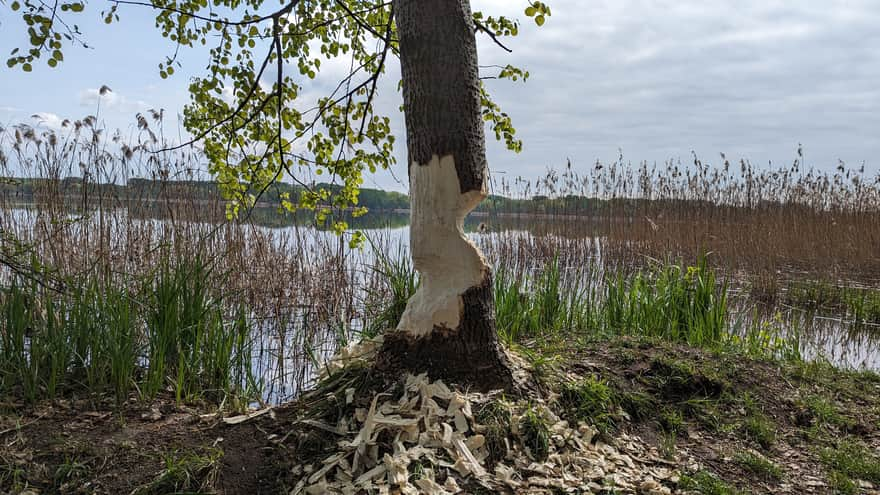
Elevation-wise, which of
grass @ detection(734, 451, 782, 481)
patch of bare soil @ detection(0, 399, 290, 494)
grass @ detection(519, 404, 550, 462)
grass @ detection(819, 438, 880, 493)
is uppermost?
grass @ detection(519, 404, 550, 462)

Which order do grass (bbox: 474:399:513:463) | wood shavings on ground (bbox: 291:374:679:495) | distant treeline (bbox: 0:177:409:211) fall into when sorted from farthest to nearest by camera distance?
1. distant treeline (bbox: 0:177:409:211)
2. grass (bbox: 474:399:513:463)
3. wood shavings on ground (bbox: 291:374:679:495)

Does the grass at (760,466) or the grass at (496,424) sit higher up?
the grass at (496,424)

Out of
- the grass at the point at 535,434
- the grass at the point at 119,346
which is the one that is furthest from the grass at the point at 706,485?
the grass at the point at 119,346

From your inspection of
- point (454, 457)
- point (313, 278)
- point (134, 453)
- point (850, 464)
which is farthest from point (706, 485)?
point (313, 278)

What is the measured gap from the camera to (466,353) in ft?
8.46

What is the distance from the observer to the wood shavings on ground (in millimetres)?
2141

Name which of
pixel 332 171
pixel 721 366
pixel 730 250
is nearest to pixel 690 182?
pixel 730 250

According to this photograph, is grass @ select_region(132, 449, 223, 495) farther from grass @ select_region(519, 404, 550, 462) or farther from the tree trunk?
grass @ select_region(519, 404, 550, 462)

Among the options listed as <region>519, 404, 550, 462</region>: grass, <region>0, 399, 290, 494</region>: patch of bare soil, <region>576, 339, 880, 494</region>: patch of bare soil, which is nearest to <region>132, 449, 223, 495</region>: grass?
<region>0, 399, 290, 494</region>: patch of bare soil

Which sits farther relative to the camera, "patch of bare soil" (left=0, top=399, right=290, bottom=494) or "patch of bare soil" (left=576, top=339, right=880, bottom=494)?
"patch of bare soil" (left=576, top=339, right=880, bottom=494)

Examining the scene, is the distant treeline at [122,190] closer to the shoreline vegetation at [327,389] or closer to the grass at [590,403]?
the shoreline vegetation at [327,389]

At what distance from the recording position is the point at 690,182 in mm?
10211

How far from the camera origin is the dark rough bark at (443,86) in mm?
2492

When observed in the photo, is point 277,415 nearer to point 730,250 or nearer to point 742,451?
point 742,451
